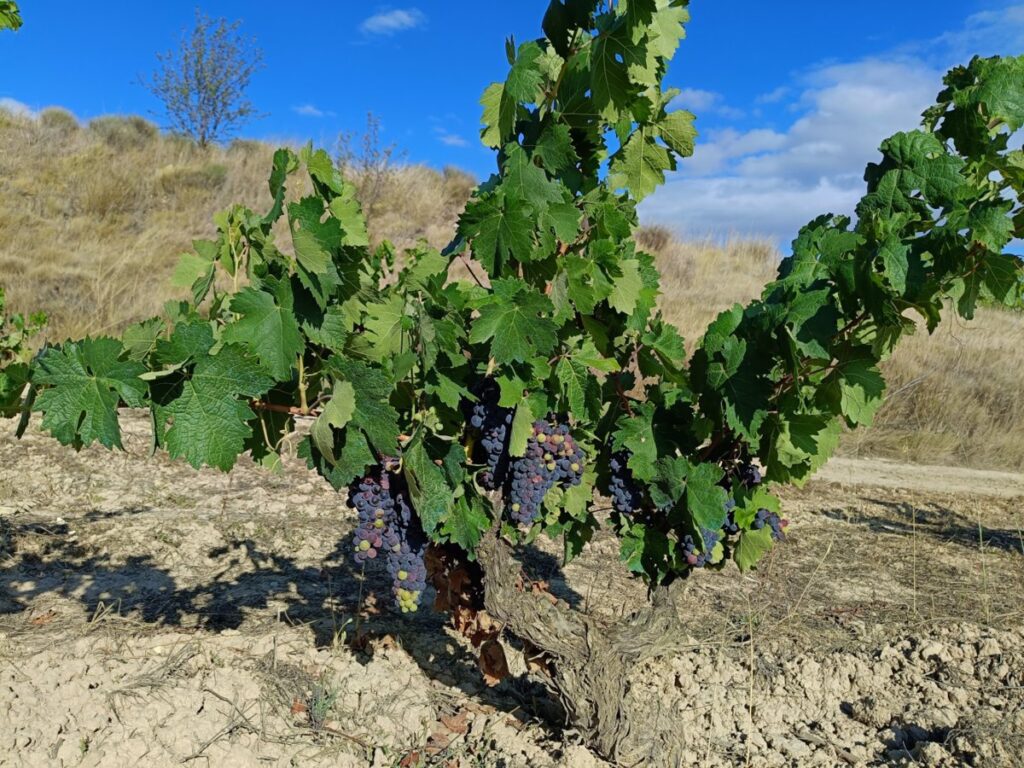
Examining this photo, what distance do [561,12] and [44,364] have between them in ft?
4.95

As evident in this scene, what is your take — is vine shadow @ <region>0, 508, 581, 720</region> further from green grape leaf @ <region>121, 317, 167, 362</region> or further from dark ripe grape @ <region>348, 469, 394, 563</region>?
green grape leaf @ <region>121, 317, 167, 362</region>

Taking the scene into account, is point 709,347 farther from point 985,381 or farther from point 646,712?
point 985,381

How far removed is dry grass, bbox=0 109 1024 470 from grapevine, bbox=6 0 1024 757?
5.23 m

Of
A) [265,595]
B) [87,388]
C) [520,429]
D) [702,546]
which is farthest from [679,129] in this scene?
[265,595]

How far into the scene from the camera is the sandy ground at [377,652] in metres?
2.84

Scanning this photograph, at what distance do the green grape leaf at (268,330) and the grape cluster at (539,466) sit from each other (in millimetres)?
666

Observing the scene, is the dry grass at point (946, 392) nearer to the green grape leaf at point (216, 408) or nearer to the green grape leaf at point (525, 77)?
the green grape leaf at point (525, 77)

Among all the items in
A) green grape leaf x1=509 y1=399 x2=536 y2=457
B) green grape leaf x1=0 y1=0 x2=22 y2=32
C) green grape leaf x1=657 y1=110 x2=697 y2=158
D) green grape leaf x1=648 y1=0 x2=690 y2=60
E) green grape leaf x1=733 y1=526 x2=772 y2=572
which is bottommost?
green grape leaf x1=733 y1=526 x2=772 y2=572

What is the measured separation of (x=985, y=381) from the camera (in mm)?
11625

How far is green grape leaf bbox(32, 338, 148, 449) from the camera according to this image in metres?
1.84

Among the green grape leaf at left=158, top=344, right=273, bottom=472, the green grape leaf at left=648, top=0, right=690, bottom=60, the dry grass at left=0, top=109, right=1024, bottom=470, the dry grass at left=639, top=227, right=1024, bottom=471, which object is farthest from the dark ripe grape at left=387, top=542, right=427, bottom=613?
the dry grass at left=0, top=109, right=1024, bottom=470

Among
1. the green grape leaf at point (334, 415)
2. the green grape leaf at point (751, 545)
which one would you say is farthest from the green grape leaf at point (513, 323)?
the green grape leaf at point (751, 545)

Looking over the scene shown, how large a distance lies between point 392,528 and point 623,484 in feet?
2.29

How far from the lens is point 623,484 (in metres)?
2.58
